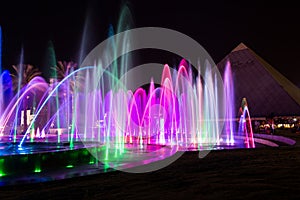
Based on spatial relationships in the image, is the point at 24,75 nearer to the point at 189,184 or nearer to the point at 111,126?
the point at 111,126

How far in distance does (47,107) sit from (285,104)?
4225 centimetres

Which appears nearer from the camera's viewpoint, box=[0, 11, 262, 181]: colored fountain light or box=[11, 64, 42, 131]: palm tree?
box=[0, 11, 262, 181]: colored fountain light

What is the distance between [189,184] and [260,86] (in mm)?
65239

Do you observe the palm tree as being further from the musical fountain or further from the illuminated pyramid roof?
the illuminated pyramid roof

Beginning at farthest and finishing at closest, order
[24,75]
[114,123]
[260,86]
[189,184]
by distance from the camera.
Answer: [260,86] → [24,75] → [114,123] → [189,184]

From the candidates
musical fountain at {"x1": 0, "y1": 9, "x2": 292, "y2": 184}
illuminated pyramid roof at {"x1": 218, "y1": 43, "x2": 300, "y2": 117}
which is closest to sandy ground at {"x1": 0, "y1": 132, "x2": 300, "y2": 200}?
musical fountain at {"x1": 0, "y1": 9, "x2": 292, "y2": 184}

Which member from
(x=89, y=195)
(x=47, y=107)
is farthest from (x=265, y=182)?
(x=47, y=107)

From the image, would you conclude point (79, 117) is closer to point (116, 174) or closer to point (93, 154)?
point (93, 154)

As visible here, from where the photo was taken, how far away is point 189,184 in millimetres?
7586

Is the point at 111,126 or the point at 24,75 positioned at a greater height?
the point at 24,75

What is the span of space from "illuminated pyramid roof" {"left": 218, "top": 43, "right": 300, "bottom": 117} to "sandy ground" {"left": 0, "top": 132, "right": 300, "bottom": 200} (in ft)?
185

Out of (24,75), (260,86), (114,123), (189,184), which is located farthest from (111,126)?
(260,86)

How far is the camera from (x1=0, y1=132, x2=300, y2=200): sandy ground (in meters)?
6.54

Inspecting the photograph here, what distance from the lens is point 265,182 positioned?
7277 mm
